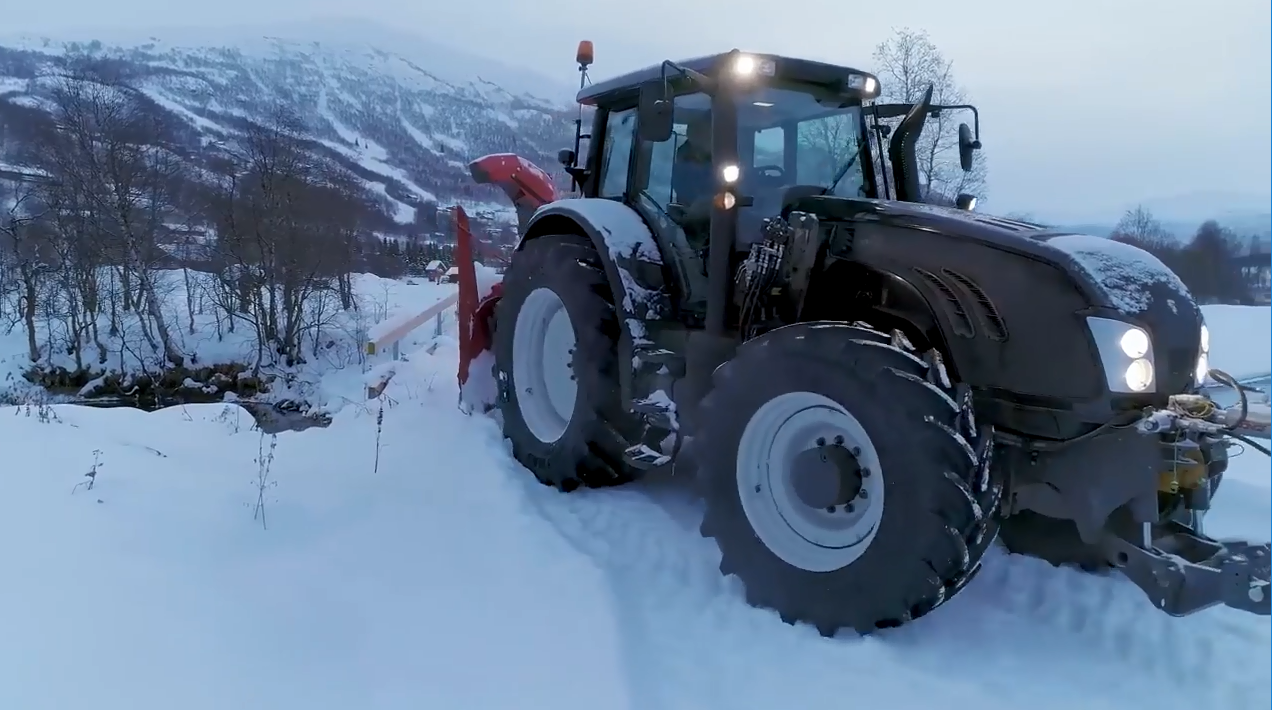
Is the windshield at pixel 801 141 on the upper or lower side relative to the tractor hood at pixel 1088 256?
upper

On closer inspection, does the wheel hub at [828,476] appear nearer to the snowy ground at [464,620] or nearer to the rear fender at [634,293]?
the snowy ground at [464,620]

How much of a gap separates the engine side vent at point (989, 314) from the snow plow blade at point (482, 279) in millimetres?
3443

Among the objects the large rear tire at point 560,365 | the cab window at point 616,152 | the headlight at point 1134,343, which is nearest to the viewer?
the headlight at point 1134,343

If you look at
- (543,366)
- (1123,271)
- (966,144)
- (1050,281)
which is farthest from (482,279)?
(1123,271)

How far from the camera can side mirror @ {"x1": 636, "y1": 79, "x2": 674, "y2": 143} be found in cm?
324

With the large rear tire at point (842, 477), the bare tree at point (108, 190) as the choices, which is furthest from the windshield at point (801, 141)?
the bare tree at point (108, 190)

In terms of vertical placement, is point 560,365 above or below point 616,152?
below

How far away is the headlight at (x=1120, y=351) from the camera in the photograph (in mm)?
2484

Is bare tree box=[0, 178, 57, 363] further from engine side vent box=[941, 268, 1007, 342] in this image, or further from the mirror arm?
engine side vent box=[941, 268, 1007, 342]

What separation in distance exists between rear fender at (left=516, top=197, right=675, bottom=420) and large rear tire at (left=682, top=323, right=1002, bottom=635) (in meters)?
0.75

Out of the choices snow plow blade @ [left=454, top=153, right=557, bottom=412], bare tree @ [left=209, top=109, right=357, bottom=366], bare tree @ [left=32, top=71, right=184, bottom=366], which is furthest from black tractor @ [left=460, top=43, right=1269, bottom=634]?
bare tree @ [left=32, top=71, right=184, bottom=366]

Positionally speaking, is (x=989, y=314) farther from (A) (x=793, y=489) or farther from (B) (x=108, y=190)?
(B) (x=108, y=190)

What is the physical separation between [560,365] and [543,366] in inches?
5.1

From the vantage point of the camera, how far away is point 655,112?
324 centimetres
